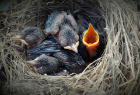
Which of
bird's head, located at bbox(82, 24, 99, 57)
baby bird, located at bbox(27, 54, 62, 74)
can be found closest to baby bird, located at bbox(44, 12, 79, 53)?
bird's head, located at bbox(82, 24, 99, 57)

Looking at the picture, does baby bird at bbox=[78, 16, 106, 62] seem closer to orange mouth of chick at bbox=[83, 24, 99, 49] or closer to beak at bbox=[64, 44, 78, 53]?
orange mouth of chick at bbox=[83, 24, 99, 49]

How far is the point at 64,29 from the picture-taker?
1.92 meters

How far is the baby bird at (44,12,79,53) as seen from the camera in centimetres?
182

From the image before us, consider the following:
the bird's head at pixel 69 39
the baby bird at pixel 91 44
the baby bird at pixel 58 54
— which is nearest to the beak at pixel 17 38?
the baby bird at pixel 58 54

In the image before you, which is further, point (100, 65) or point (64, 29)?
point (64, 29)

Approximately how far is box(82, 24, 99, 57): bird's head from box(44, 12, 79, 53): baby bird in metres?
0.10

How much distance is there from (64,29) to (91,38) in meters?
0.33

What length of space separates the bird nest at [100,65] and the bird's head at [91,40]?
14 cm

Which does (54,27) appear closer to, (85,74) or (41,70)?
(41,70)

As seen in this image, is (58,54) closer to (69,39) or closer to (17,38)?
(69,39)

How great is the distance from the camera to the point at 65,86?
59.5 inches

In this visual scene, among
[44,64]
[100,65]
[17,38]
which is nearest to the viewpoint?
[100,65]

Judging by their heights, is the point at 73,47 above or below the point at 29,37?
below

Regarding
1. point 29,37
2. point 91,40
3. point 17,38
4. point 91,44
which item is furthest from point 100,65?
point 17,38
